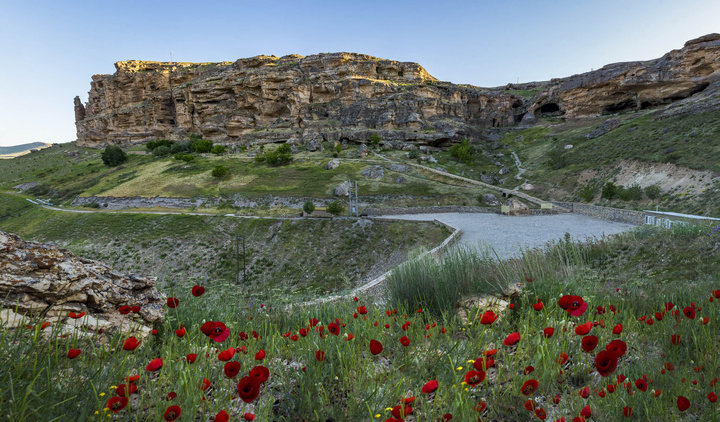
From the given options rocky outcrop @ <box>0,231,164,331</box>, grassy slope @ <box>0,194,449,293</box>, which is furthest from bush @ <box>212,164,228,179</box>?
rocky outcrop @ <box>0,231,164,331</box>

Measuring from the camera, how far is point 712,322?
2529 millimetres

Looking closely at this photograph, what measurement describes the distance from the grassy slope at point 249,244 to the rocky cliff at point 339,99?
38559 mm

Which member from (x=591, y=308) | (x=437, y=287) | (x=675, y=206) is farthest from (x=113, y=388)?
(x=675, y=206)

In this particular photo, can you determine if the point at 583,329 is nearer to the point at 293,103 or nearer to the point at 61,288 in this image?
the point at 61,288

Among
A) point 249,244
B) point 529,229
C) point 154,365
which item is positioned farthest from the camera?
point 249,244

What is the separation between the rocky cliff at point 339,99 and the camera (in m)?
55.8

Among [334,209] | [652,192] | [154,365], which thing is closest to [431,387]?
[154,365]

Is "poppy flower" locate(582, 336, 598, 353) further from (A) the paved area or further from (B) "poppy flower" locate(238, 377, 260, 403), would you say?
(A) the paved area

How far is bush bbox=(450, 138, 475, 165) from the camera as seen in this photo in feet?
178

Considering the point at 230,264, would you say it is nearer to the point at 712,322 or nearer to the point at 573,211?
the point at 712,322

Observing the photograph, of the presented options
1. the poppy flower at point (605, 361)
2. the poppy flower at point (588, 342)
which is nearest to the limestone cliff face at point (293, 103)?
the poppy flower at point (588, 342)

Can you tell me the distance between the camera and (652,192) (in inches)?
991

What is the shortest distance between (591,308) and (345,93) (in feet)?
239

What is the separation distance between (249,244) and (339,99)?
52.8 meters
